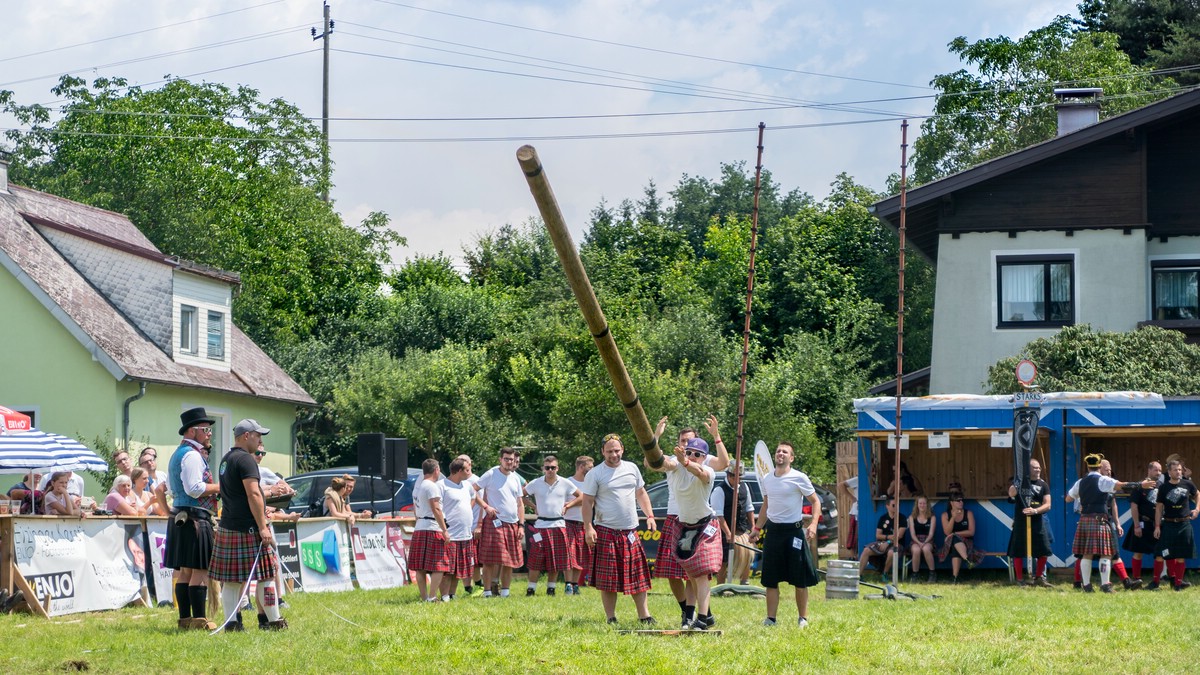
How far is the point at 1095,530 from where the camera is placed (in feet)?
55.5

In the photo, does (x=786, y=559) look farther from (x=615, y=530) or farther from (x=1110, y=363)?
(x=1110, y=363)

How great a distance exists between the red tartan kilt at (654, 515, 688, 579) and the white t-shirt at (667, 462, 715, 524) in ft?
0.48

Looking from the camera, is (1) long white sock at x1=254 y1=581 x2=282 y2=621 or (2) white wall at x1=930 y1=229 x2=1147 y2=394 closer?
(1) long white sock at x1=254 y1=581 x2=282 y2=621

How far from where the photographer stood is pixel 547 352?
30250mm

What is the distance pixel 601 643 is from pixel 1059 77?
107ft

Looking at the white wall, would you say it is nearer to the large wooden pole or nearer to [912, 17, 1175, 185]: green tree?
[912, 17, 1175, 185]: green tree

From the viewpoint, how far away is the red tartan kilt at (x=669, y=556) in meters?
11.1

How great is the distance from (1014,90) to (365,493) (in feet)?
82.0

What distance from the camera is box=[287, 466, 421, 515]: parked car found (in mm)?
21141

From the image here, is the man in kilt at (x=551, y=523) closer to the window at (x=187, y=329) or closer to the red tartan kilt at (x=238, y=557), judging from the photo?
the red tartan kilt at (x=238, y=557)

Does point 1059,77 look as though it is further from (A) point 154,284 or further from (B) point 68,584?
(B) point 68,584

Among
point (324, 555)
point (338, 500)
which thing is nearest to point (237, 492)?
point (324, 555)

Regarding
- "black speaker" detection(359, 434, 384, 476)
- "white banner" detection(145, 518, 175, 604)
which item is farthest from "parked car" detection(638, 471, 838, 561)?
"white banner" detection(145, 518, 175, 604)

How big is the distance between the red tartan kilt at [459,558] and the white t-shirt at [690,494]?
385 centimetres
